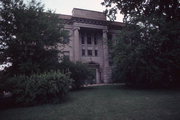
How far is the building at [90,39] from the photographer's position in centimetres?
2668

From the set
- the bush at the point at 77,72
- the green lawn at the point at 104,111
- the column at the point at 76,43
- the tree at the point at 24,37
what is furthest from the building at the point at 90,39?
the green lawn at the point at 104,111

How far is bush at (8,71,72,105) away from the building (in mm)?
16403

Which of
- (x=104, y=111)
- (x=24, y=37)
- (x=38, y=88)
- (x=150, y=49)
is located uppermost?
(x=24, y=37)

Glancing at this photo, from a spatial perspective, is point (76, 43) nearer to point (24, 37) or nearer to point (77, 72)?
point (77, 72)

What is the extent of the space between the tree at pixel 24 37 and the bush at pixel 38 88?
13.8ft

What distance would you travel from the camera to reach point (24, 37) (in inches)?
544

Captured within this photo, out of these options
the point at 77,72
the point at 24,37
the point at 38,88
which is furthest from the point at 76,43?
the point at 38,88

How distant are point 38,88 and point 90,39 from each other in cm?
2132

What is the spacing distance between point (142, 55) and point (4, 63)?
538 inches

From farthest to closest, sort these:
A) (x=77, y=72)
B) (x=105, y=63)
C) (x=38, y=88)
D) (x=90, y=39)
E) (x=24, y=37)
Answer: (x=90, y=39) < (x=105, y=63) < (x=77, y=72) < (x=24, y=37) < (x=38, y=88)

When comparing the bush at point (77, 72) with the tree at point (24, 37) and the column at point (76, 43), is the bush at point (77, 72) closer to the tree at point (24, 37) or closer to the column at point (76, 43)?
the tree at point (24, 37)

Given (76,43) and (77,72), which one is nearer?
(77,72)

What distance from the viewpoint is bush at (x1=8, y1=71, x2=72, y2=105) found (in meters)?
9.40

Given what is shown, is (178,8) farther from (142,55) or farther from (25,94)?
(25,94)
